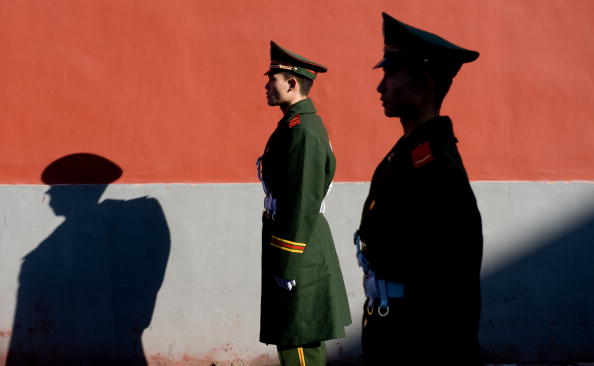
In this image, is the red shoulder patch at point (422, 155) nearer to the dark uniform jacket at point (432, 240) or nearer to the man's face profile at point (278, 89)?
the dark uniform jacket at point (432, 240)

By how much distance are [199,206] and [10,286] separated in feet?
3.91

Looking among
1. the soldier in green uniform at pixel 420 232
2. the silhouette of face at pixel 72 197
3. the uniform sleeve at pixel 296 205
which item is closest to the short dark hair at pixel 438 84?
the soldier in green uniform at pixel 420 232

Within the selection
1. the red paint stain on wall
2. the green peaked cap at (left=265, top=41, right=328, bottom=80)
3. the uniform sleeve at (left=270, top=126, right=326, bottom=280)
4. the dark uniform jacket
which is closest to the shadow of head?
the red paint stain on wall

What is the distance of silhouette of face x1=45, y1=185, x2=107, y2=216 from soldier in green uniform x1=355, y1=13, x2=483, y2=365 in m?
2.33

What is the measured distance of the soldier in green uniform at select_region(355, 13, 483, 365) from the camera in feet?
5.29

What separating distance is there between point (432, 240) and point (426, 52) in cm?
54

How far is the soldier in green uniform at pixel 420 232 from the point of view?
161cm

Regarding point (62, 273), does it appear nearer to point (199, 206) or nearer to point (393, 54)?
point (199, 206)

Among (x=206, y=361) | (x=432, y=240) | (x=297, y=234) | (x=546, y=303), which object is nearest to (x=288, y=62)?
(x=297, y=234)

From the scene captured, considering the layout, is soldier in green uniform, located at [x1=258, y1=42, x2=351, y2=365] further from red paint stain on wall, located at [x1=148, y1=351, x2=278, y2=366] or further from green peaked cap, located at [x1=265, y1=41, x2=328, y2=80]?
red paint stain on wall, located at [x1=148, y1=351, x2=278, y2=366]

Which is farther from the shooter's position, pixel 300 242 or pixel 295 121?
pixel 295 121

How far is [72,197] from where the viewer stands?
389cm

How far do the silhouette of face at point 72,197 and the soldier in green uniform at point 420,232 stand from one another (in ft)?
7.64

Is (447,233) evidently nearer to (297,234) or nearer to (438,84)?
(438,84)
